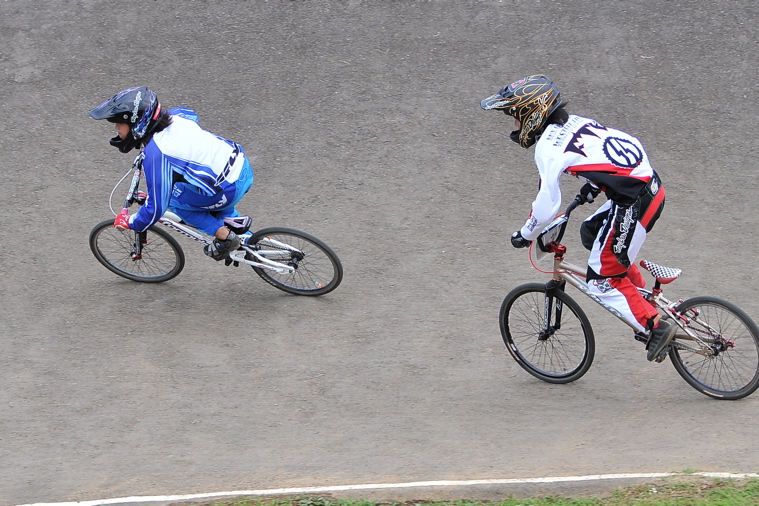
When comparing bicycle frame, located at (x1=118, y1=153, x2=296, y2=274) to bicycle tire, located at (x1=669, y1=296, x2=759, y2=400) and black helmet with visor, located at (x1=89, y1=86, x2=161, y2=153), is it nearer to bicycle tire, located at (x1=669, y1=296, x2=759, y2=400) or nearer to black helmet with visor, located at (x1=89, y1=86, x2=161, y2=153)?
black helmet with visor, located at (x1=89, y1=86, x2=161, y2=153)

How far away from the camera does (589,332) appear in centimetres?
563

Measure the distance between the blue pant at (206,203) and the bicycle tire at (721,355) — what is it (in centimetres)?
363

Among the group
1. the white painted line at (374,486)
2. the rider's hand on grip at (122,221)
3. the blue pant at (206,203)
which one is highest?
the blue pant at (206,203)

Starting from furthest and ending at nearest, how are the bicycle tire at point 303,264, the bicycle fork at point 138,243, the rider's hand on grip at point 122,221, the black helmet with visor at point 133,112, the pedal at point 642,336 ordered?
the bicycle fork at point 138,243
the bicycle tire at point 303,264
the rider's hand on grip at point 122,221
the black helmet with visor at point 133,112
the pedal at point 642,336

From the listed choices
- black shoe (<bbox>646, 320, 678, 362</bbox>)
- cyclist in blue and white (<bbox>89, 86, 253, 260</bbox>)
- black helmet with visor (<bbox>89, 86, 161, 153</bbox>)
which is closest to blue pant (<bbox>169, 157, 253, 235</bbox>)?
cyclist in blue and white (<bbox>89, 86, 253, 260</bbox>)

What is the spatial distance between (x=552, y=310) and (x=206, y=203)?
299 centimetres

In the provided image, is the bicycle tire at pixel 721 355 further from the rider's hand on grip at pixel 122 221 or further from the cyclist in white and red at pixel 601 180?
the rider's hand on grip at pixel 122 221

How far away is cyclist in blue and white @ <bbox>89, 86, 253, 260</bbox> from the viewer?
6242 millimetres

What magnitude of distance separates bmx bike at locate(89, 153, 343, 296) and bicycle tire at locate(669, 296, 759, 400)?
2.90 meters

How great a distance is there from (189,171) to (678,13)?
7202 millimetres

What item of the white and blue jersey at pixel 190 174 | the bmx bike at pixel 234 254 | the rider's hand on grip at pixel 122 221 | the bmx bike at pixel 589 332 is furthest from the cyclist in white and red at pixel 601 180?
the rider's hand on grip at pixel 122 221

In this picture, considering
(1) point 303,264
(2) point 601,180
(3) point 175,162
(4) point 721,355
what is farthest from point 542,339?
(3) point 175,162

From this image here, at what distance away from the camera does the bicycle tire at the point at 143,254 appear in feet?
23.6

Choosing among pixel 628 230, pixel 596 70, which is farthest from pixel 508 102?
pixel 596 70
